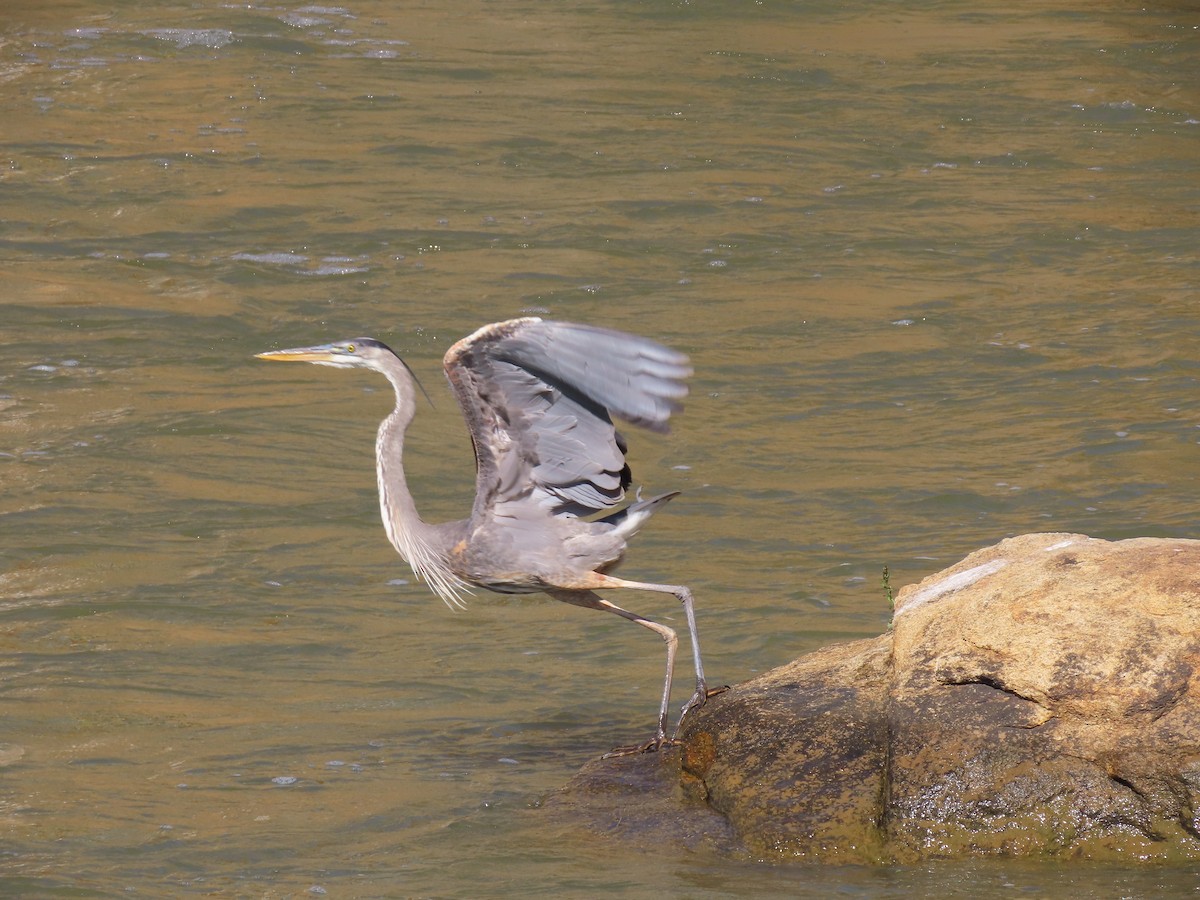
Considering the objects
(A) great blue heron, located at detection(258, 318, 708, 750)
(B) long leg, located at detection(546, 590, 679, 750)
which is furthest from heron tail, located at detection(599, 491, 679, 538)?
(B) long leg, located at detection(546, 590, 679, 750)

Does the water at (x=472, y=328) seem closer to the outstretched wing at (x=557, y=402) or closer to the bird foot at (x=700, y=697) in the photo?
the bird foot at (x=700, y=697)

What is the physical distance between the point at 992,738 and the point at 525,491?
212 cm

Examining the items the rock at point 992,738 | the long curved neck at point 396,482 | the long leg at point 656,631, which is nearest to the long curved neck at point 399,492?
the long curved neck at point 396,482

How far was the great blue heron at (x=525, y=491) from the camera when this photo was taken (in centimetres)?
629

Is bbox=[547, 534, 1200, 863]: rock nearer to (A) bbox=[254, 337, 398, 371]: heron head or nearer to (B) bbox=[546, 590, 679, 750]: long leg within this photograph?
(B) bbox=[546, 590, 679, 750]: long leg

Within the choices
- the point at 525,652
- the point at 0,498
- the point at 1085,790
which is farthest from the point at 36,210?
the point at 1085,790

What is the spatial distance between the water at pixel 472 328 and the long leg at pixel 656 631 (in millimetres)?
411

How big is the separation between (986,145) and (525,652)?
945 centimetres

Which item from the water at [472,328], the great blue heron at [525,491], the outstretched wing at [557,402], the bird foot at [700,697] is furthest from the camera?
the water at [472,328]

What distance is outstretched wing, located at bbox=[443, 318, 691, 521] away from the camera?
19.2 ft

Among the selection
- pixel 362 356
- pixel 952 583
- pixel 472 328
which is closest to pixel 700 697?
pixel 952 583

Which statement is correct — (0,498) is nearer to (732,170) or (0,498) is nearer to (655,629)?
(655,629)

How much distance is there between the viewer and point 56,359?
36.9ft

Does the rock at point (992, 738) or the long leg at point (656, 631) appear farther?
the long leg at point (656, 631)
